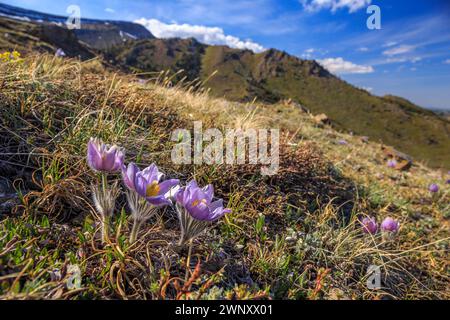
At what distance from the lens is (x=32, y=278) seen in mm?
1647

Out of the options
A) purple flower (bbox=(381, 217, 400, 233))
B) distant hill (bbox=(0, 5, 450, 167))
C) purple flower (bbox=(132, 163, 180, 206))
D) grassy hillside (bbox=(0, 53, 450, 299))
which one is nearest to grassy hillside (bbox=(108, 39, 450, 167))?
distant hill (bbox=(0, 5, 450, 167))

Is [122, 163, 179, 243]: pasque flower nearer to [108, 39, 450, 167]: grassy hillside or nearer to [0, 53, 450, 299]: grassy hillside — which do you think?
[0, 53, 450, 299]: grassy hillside

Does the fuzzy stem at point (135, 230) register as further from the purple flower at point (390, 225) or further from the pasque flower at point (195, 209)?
the purple flower at point (390, 225)

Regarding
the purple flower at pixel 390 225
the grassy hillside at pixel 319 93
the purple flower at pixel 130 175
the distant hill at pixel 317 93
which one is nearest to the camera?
the purple flower at pixel 130 175

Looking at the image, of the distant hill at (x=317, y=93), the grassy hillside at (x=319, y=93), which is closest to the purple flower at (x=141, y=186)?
the distant hill at (x=317, y=93)

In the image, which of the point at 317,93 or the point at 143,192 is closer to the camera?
the point at 143,192

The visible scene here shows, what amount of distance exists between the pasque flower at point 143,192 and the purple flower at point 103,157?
6 cm

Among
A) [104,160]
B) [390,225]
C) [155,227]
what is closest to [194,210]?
[104,160]

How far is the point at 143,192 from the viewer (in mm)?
1801

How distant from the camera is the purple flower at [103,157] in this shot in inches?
71.6

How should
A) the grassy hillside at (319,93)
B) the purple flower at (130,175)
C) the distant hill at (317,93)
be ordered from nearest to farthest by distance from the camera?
the purple flower at (130,175) → the distant hill at (317,93) → the grassy hillside at (319,93)

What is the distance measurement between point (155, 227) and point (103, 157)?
2.70 ft

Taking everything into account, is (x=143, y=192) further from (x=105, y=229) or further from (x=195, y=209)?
(x=105, y=229)
